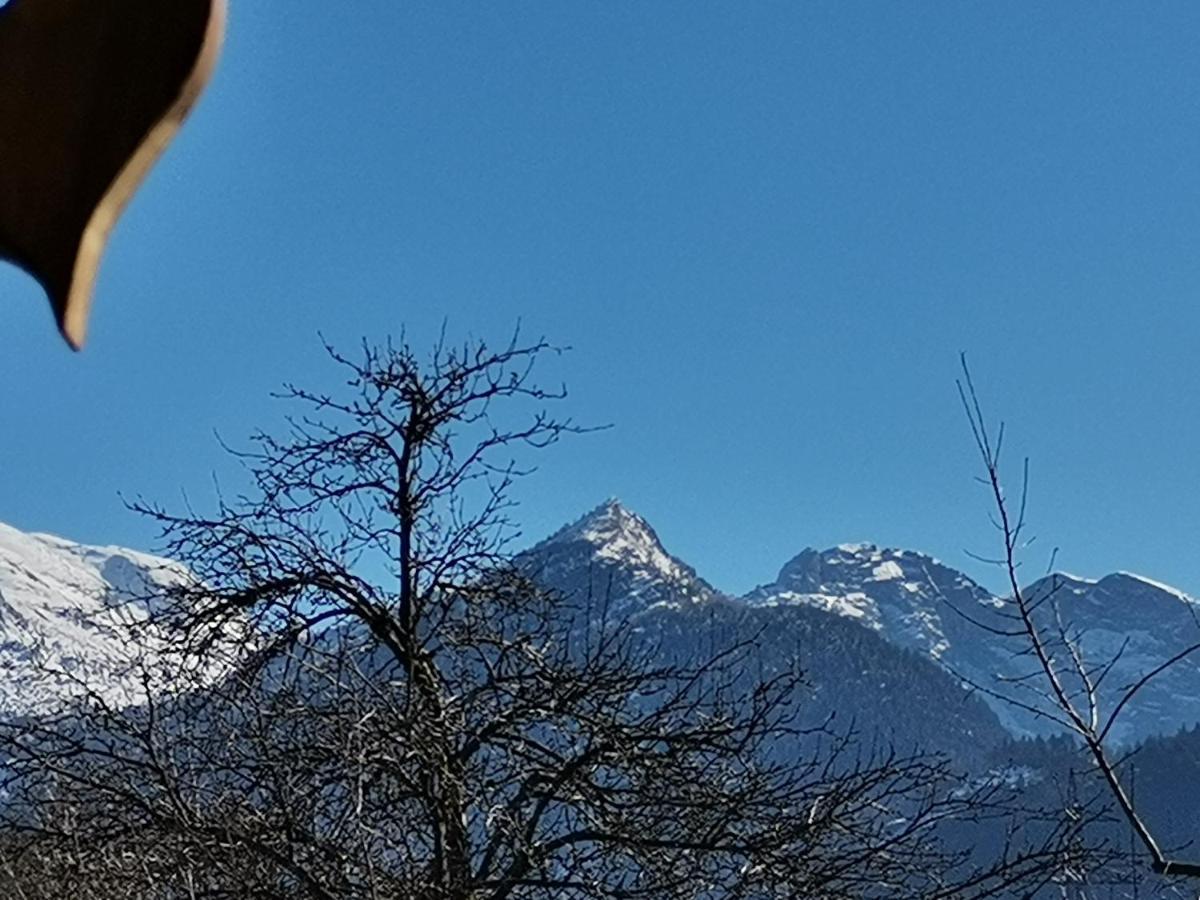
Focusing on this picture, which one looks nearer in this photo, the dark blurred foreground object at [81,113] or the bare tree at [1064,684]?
the dark blurred foreground object at [81,113]

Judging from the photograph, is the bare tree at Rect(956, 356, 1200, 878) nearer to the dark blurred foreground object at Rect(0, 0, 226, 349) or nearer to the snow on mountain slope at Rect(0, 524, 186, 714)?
the dark blurred foreground object at Rect(0, 0, 226, 349)

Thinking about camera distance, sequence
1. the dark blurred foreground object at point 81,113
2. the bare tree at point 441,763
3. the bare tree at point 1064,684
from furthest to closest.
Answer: the bare tree at point 441,763
the bare tree at point 1064,684
the dark blurred foreground object at point 81,113

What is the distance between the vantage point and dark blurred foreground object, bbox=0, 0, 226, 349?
468mm

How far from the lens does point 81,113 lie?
19.5 inches

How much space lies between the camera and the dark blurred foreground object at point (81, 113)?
0.47 m

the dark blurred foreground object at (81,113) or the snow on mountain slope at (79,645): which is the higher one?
the snow on mountain slope at (79,645)

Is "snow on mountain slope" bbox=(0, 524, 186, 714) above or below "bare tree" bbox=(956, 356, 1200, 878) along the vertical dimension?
above

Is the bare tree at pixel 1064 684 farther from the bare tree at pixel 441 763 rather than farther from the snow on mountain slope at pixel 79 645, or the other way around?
the snow on mountain slope at pixel 79 645

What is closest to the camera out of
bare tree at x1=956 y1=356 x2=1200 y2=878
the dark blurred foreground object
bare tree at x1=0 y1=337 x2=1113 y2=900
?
the dark blurred foreground object

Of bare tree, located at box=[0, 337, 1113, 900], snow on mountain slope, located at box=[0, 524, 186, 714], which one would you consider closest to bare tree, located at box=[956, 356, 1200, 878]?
bare tree, located at box=[0, 337, 1113, 900]

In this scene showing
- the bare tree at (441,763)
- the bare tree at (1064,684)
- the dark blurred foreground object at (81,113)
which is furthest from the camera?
the bare tree at (441,763)

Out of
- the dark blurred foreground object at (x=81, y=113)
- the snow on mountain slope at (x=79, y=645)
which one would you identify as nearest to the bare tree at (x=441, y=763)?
the snow on mountain slope at (x=79, y=645)

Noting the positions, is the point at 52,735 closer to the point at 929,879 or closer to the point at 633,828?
the point at 633,828

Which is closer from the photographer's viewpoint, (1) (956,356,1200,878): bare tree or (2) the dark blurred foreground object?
(2) the dark blurred foreground object
